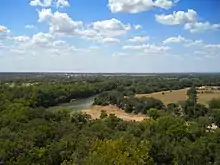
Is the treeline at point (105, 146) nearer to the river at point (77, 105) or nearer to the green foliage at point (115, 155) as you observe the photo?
the green foliage at point (115, 155)

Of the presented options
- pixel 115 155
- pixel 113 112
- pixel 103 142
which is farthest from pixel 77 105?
pixel 115 155

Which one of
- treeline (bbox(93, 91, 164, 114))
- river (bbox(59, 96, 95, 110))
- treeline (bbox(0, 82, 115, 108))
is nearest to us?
treeline (bbox(93, 91, 164, 114))

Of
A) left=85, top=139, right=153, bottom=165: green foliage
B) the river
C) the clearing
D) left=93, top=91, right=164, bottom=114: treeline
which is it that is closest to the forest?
left=85, top=139, right=153, bottom=165: green foliage

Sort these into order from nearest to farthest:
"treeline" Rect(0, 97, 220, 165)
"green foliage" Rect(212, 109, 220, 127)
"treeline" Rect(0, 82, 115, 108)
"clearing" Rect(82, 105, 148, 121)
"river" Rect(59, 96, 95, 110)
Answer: "treeline" Rect(0, 97, 220, 165)
"green foliage" Rect(212, 109, 220, 127)
"clearing" Rect(82, 105, 148, 121)
"river" Rect(59, 96, 95, 110)
"treeline" Rect(0, 82, 115, 108)

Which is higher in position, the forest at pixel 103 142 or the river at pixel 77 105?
the forest at pixel 103 142

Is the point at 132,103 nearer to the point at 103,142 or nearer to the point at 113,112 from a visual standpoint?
the point at 113,112

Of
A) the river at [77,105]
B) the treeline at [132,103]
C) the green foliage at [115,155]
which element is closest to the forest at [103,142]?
the green foliage at [115,155]

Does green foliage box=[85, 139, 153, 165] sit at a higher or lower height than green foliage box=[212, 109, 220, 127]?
higher

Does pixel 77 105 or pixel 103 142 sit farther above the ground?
pixel 103 142

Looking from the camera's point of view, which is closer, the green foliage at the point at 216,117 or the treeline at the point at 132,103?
the green foliage at the point at 216,117

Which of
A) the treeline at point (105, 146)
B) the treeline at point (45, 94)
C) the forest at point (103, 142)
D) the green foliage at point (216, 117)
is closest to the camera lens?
the treeline at point (105, 146)

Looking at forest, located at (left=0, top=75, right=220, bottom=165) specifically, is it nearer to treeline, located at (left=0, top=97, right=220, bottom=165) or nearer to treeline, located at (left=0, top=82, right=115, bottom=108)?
treeline, located at (left=0, top=97, right=220, bottom=165)
